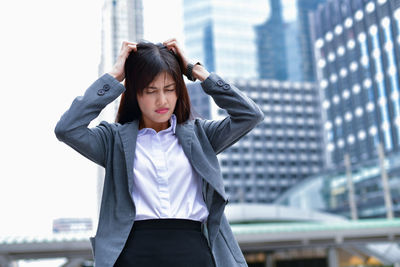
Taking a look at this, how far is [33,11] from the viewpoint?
574 centimetres

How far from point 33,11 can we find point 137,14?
1.31 metres

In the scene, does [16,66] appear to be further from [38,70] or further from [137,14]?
[137,14]

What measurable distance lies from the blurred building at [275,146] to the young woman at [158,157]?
6520 cm

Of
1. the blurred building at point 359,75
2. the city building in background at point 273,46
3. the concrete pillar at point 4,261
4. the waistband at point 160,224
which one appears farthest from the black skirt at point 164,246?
the city building in background at point 273,46

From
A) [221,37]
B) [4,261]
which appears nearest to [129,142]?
[4,261]

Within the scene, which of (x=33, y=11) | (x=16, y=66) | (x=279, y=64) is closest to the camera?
(x=33, y=11)

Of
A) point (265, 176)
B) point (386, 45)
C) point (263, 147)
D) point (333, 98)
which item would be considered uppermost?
point (386, 45)

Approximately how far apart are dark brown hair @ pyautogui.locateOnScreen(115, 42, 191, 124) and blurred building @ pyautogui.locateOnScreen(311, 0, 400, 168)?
149ft

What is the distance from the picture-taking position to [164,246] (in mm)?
1347

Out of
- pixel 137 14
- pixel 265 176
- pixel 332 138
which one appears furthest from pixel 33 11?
pixel 265 176

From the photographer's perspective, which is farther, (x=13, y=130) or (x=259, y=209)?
(x=259, y=209)

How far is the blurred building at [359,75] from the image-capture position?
4778cm

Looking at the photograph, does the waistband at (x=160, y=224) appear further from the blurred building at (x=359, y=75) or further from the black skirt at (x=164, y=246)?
the blurred building at (x=359, y=75)

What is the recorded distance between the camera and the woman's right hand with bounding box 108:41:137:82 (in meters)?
1.51
